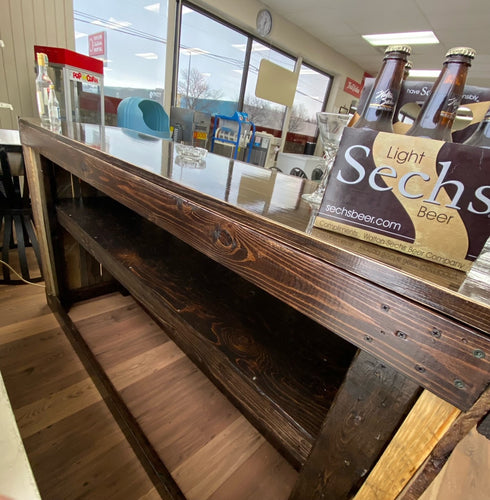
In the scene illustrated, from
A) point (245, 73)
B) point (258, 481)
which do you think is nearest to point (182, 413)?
point (258, 481)

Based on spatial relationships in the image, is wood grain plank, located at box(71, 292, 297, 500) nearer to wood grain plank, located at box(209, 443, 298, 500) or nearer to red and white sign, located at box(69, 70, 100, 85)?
wood grain plank, located at box(209, 443, 298, 500)

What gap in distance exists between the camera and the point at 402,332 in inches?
12.9

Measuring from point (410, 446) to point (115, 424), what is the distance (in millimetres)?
1143

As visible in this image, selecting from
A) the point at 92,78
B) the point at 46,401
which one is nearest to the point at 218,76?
the point at 92,78

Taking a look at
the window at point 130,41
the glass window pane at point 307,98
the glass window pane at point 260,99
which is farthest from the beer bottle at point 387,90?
the glass window pane at point 307,98

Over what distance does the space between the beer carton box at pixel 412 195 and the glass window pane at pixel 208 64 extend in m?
4.17

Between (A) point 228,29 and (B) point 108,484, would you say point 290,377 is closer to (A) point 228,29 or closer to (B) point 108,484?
(B) point 108,484

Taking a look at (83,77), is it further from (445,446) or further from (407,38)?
(407,38)

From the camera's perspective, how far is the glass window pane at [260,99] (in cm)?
457

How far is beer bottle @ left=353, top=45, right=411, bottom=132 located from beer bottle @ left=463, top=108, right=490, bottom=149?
0.40 feet

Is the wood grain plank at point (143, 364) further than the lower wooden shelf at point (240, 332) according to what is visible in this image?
Yes

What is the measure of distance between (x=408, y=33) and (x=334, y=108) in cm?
226

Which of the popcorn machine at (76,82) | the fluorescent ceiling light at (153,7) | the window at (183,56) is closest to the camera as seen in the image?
the popcorn machine at (76,82)

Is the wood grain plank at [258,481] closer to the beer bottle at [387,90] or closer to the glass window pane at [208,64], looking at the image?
the beer bottle at [387,90]
